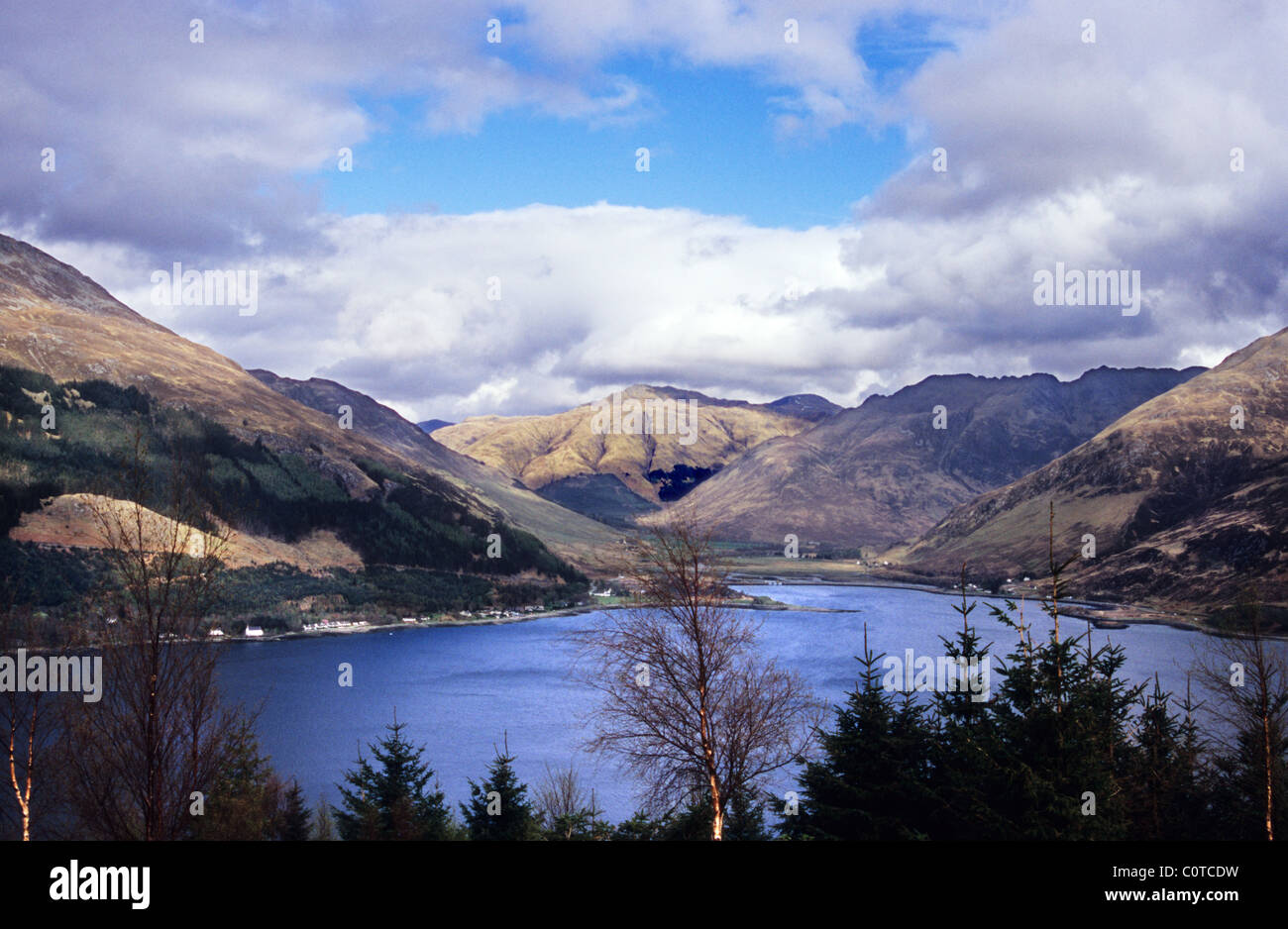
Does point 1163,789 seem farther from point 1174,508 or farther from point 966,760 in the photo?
point 1174,508

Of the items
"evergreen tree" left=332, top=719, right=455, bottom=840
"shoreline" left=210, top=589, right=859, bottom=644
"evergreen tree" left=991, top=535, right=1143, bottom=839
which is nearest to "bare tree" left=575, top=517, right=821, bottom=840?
"evergreen tree" left=991, top=535, right=1143, bottom=839

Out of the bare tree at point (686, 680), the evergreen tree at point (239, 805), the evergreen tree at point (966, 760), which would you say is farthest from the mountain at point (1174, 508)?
the bare tree at point (686, 680)

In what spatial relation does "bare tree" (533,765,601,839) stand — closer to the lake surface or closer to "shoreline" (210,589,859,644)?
the lake surface

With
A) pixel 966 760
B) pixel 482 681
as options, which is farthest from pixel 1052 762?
pixel 482 681

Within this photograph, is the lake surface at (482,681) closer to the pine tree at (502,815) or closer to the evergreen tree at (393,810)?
the evergreen tree at (393,810)

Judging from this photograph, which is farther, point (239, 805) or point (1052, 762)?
point (239, 805)
